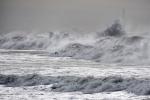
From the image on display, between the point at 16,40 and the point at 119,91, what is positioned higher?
the point at 16,40

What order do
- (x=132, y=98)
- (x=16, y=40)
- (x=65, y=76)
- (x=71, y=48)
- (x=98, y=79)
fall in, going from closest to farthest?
1. (x=132, y=98)
2. (x=98, y=79)
3. (x=65, y=76)
4. (x=71, y=48)
5. (x=16, y=40)

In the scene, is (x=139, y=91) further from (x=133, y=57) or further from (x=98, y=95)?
(x=133, y=57)

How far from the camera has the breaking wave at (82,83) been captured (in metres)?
28.4

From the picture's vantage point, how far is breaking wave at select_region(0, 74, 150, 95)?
28.4m

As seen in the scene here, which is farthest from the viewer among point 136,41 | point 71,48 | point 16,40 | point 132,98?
point 16,40

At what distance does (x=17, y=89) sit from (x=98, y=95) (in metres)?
5.74

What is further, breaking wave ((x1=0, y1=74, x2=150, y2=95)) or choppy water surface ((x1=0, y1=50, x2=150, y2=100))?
breaking wave ((x1=0, y1=74, x2=150, y2=95))

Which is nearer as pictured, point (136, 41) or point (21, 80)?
point (21, 80)

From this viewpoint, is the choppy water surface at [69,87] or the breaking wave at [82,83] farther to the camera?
the breaking wave at [82,83]

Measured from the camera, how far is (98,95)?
1058 inches

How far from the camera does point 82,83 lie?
31.2 m

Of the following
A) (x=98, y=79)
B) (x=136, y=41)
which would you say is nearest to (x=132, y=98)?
(x=98, y=79)

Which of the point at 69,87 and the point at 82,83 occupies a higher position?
the point at 82,83

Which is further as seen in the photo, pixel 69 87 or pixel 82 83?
pixel 82 83
